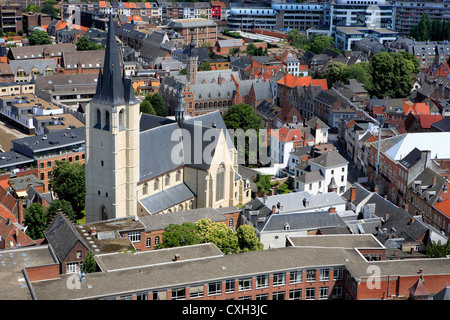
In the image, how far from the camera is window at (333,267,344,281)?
59.4 meters

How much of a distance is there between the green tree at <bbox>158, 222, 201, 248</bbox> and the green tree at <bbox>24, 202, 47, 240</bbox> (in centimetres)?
1548

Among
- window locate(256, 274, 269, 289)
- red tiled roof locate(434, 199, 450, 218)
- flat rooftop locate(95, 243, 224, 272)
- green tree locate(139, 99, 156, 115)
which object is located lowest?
window locate(256, 274, 269, 289)

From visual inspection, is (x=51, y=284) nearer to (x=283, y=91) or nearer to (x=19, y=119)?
(x=19, y=119)

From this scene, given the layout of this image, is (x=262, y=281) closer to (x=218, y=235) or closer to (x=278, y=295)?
(x=278, y=295)

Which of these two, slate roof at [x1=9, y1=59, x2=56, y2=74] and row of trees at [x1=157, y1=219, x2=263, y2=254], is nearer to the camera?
row of trees at [x1=157, y1=219, x2=263, y2=254]

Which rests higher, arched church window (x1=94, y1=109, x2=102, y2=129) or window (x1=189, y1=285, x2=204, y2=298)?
arched church window (x1=94, y1=109, x2=102, y2=129)

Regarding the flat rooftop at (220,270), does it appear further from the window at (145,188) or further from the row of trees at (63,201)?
the row of trees at (63,201)

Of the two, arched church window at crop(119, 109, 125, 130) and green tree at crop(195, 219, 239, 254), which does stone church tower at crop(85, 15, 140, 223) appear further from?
green tree at crop(195, 219, 239, 254)

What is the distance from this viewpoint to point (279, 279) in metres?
58.7

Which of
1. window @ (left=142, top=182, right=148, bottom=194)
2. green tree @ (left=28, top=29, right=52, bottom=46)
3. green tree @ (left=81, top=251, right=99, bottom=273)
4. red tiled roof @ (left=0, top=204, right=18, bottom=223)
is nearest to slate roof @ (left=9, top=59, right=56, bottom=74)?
green tree @ (left=28, top=29, right=52, bottom=46)

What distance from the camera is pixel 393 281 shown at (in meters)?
57.4

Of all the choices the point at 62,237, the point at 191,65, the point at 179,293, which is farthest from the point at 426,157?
the point at 191,65

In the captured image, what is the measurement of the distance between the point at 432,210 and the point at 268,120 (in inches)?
1850

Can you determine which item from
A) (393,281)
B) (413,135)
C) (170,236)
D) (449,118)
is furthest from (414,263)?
(449,118)
